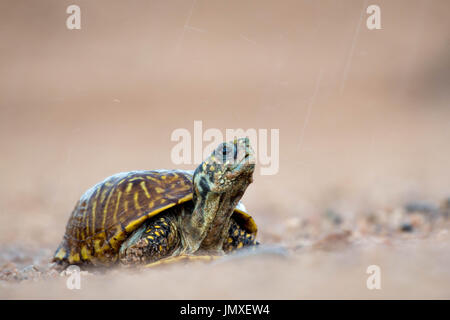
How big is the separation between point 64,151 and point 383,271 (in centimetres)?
1587

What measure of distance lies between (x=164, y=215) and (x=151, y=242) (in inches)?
16.1

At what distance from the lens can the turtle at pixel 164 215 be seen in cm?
365

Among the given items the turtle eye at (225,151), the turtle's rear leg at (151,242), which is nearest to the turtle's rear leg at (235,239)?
the turtle's rear leg at (151,242)

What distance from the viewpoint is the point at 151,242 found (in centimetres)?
369

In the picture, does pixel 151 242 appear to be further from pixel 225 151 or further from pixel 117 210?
pixel 225 151

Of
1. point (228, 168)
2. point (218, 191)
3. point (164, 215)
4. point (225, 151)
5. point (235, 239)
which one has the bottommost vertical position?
point (235, 239)

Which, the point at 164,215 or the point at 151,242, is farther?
the point at 164,215

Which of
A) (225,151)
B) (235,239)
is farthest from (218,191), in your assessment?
(235,239)

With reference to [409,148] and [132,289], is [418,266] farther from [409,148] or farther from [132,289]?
[409,148]

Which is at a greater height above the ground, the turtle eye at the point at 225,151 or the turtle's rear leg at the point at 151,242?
the turtle eye at the point at 225,151

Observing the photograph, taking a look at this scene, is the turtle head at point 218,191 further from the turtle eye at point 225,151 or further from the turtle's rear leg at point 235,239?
the turtle's rear leg at point 235,239

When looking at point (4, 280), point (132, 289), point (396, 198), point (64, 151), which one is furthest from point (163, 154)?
point (132, 289)

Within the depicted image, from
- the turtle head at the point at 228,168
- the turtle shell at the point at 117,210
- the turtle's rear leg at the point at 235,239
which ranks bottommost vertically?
the turtle's rear leg at the point at 235,239

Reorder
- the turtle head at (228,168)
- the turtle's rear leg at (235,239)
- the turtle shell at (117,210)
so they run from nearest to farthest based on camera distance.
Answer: the turtle head at (228,168) → the turtle shell at (117,210) → the turtle's rear leg at (235,239)
